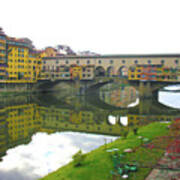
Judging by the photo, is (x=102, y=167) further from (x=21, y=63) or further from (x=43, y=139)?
(x=21, y=63)

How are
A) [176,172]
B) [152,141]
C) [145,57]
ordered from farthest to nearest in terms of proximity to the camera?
[145,57] → [152,141] → [176,172]

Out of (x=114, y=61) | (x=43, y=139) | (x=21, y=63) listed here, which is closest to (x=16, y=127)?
(x=43, y=139)

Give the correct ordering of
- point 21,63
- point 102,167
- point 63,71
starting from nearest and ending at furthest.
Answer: point 102,167 < point 21,63 < point 63,71

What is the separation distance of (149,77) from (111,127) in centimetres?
3318

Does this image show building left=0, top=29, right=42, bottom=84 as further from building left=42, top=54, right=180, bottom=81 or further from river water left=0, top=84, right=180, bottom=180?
river water left=0, top=84, right=180, bottom=180

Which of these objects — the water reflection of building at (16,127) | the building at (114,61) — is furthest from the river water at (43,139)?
the building at (114,61)

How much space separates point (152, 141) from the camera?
600 inches

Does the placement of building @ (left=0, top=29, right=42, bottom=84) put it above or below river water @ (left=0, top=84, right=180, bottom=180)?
above

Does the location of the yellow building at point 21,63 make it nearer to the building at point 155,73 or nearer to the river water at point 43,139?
the river water at point 43,139

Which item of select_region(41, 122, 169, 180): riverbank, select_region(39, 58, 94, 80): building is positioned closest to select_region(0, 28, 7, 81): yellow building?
select_region(39, 58, 94, 80): building

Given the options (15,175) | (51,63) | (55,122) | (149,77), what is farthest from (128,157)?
(51,63)

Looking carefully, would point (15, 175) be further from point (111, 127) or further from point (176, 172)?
point (111, 127)

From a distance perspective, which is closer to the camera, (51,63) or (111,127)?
(111,127)

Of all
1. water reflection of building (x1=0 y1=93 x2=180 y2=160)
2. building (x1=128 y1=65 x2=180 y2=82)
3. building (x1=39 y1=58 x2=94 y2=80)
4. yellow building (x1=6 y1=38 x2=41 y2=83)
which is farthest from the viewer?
building (x1=39 y1=58 x2=94 y2=80)
